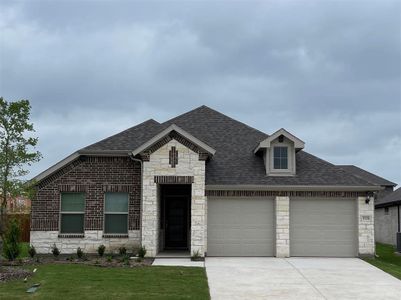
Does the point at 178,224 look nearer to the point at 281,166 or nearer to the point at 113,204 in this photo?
the point at 113,204

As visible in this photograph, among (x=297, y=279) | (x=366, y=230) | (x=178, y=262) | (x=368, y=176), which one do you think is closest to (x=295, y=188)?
(x=366, y=230)

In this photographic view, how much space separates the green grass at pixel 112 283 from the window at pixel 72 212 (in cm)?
387

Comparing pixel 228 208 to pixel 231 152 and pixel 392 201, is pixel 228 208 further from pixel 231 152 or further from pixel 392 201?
pixel 392 201

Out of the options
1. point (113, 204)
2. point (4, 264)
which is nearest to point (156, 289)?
point (4, 264)

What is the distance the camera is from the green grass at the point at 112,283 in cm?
1185

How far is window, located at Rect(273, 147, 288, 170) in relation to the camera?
2102cm

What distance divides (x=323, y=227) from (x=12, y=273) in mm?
11632

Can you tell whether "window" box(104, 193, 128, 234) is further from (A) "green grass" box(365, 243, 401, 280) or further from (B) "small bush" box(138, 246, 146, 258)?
(A) "green grass" box(365, 243, 401, 280)

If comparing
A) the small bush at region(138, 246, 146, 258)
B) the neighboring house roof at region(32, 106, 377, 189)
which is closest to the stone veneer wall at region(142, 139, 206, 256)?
the small bush at region(138, 246, 146, 258)

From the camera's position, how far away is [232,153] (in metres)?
22.3

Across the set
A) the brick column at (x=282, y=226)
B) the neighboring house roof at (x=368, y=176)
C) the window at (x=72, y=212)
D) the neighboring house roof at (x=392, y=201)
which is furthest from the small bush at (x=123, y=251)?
the neighboring house roof at (x=368, y=176)

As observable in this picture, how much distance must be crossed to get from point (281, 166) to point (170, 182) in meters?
4.75

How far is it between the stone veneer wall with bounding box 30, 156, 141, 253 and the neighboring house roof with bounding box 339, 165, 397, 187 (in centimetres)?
2838

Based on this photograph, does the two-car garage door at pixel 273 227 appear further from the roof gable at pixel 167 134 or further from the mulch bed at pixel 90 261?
the mulch bed at pixel 90 261
